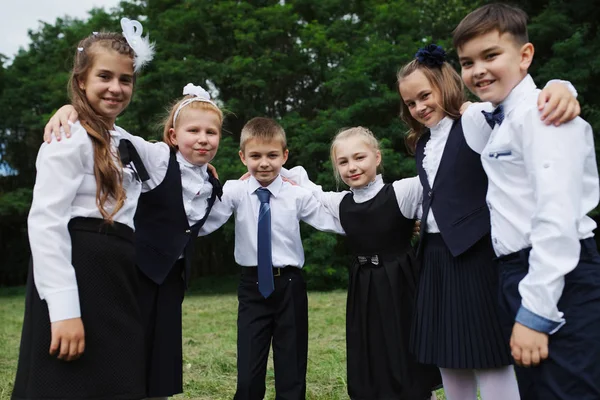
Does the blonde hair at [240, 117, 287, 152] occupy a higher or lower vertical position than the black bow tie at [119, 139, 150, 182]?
higher

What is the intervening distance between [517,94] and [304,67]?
44.5 feet

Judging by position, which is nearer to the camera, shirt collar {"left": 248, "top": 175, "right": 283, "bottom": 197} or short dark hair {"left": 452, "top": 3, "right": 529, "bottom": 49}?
short dark hair {"left": 452, "top": 3, "right": 529, "bottom": 49}

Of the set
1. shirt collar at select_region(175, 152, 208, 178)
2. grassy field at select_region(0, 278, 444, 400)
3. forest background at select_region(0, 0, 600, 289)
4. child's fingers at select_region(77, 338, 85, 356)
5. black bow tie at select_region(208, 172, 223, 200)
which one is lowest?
grassy field at select_region(0, 278, 444, 400)

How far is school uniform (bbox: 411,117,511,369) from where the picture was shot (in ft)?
8.02

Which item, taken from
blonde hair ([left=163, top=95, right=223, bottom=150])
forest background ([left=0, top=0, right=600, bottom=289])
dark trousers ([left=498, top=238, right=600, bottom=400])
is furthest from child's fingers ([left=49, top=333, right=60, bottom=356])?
forest background ([left=0, top=0, right=600, bottom=289])

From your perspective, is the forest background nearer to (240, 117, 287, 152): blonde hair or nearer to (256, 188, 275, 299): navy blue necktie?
(240, 117, 287, 152): blonde hair

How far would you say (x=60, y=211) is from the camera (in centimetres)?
205

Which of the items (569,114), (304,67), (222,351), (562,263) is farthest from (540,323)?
(304,67)

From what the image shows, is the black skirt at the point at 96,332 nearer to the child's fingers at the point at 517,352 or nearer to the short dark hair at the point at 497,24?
the child's fingers at the point at 517,352

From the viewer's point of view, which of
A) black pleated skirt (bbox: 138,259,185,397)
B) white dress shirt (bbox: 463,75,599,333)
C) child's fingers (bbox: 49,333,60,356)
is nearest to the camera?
white dress shirt (bbox: 463,75,599,333)

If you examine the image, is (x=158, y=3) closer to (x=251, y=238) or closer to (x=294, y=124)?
(x=294, y=124)

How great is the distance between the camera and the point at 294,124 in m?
14.1

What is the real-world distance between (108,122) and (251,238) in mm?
1190

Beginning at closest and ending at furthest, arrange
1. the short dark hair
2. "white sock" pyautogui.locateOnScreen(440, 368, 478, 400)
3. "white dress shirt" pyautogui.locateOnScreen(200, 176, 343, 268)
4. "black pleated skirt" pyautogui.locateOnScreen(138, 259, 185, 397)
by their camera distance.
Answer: the short dark hair → "white sock" pyautogui.locateOnScreen(440, 368, 478, 400) → "black pleated skirt" pyautogui.locateOnScreen(138, 259, 185, 397) → "white dress shirt" pyautogui.locateOnScreen(200, 176, 343, 268)
